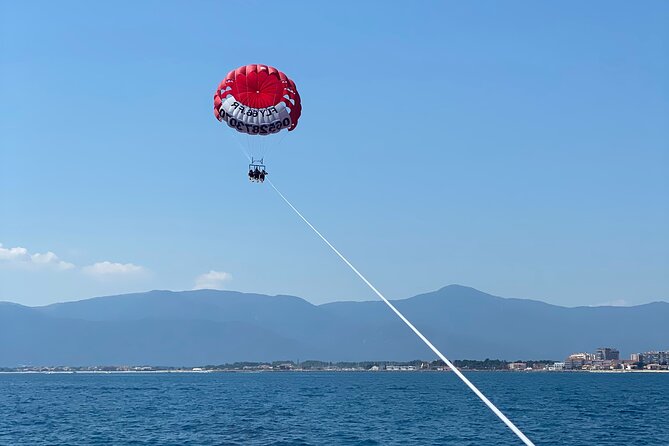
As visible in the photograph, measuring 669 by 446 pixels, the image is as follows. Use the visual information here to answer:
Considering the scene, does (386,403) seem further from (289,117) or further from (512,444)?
(289,117)

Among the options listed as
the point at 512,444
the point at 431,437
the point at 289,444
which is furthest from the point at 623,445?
the point at 289,444

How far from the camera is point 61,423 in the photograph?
7862cm

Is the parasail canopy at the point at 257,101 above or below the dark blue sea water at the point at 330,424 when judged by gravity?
above

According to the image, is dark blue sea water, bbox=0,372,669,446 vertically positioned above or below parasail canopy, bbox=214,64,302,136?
below

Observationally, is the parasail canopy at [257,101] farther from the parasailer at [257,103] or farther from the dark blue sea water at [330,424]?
the dark blue sea water at [330,424]

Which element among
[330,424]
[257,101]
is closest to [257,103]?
[257,101]

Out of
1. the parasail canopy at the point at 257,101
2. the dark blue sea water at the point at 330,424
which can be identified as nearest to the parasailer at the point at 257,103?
the parasail canopy at the point at 257,101

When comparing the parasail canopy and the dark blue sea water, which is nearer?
the parasail canopy

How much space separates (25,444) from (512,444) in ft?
115

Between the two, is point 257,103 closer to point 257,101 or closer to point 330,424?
point 257,101

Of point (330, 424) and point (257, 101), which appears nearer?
point (257, 101)

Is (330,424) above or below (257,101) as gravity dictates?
below

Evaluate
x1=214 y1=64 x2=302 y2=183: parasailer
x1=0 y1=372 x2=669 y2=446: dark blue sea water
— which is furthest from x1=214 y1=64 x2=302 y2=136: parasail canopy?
x1=0 y1=372 x2=669 y2=446: dark blue sea water

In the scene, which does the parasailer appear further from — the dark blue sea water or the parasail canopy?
the dark blue sea water
